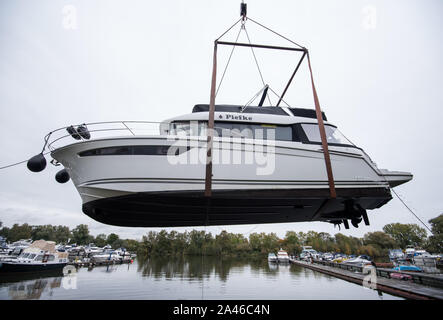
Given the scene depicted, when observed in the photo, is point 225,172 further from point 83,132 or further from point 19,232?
point 19,232

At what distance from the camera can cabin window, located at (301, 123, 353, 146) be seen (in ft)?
14.6

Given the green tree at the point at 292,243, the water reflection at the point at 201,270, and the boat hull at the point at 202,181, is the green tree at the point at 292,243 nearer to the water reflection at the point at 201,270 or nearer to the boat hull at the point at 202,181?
the water reflection at the point at 201,270

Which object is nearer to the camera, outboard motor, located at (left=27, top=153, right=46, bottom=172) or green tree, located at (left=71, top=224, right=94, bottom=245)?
outboard motor, located at (left=27, top=153, right=46, bottom=172)

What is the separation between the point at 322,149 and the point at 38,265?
20.5m

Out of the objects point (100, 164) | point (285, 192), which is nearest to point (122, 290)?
point (100, 164)

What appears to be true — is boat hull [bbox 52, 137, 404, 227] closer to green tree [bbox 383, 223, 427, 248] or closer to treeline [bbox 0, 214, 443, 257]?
treeline [bbox 0, 214, 443, 257]

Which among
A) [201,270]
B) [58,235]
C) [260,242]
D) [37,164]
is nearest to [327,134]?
[37,164]

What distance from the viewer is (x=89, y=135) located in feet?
13.2

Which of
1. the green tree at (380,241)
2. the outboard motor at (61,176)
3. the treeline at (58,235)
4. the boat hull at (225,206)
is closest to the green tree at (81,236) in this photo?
the treeline at (58,235)

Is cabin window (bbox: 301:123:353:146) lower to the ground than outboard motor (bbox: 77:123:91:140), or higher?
higher

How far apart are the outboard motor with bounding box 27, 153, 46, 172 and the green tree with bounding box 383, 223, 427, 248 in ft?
216

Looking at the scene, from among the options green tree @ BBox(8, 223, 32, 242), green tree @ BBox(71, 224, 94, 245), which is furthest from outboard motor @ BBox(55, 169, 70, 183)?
green tree @ BBox(8, 223, 32, 242)
